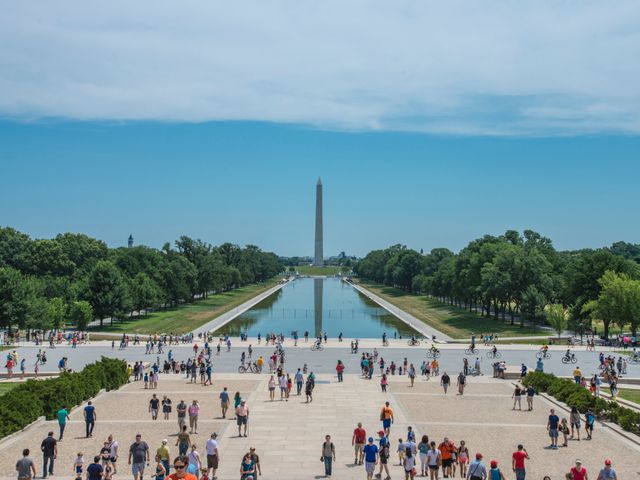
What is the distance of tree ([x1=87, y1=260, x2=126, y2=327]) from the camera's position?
65.8 m

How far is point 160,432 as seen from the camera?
2245cm

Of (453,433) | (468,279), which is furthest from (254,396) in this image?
(468,279)

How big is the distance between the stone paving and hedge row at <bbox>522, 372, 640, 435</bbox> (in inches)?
33.0

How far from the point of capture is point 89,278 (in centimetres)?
6706

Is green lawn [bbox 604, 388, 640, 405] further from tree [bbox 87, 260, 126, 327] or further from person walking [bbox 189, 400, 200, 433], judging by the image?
tree [bbox 87, 260, 126, 327]

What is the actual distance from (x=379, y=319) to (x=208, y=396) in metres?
52.5

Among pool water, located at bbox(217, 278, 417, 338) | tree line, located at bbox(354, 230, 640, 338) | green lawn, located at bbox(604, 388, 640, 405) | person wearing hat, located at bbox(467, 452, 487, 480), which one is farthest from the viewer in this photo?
pool water, located at bbox(217, 278, 417, 338)

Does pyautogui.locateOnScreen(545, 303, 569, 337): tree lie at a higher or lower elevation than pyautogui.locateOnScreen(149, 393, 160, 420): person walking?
higher

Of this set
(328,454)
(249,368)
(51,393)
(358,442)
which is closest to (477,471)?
(328,454)

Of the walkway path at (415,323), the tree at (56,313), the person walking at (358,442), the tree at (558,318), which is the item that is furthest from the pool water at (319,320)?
the person walking at (358,442)

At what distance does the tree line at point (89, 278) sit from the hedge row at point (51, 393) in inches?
1083

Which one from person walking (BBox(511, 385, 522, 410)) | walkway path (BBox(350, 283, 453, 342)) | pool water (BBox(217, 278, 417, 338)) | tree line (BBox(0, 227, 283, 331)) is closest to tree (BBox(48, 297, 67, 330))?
tree line (BBox(0, 227, 283, 331))

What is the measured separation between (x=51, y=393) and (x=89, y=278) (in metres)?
44.4

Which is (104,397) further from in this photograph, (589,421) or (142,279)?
(142,279)
